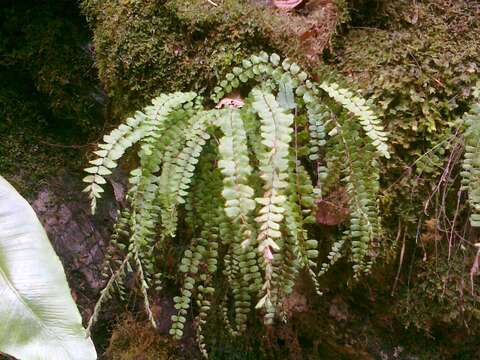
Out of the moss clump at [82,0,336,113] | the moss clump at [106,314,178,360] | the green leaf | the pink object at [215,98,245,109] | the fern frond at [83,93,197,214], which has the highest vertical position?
the moss clump at [82,0,336,113]

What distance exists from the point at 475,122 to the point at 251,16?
3.18 ft

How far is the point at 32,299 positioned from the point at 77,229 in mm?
1217

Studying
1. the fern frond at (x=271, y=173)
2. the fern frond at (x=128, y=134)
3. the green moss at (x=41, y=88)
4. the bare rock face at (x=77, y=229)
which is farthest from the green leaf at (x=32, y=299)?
the green moss at (x=41, y=88)

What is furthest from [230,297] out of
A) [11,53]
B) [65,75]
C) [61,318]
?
[11,53]

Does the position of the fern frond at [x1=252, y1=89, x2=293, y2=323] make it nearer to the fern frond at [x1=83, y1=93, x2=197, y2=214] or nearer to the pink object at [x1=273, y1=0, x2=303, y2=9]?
the fern frond at [x1=83, y1=93, x2=197, y2=214]

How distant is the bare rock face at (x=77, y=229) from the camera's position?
2.45 m

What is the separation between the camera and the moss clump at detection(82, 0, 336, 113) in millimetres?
2002

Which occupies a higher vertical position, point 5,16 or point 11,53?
point 5,16

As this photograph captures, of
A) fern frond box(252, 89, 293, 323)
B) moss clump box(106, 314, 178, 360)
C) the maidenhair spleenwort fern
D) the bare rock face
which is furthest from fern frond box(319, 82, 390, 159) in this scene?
moss clump box(106, 314, 178, 360)

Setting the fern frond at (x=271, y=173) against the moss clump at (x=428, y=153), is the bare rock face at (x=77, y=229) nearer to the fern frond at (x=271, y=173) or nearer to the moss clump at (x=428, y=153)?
the fern frond at (x=271, y=173)

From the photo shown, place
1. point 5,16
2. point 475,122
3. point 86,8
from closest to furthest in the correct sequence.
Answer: point 475,122 → point 86,8 → point 5,16

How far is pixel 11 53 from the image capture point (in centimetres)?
255

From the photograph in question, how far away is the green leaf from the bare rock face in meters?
0.98

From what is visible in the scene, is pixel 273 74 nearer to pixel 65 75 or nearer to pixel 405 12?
pixel 405 12
